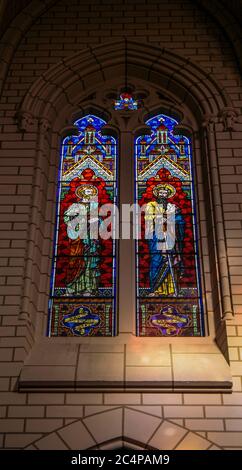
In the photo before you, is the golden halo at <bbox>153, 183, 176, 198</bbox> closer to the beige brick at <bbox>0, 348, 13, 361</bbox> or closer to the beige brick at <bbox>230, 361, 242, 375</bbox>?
the beige brick at <bbox>230, 361, 242, 375</bbox>

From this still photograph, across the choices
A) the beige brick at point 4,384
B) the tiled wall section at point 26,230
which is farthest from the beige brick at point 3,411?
the beige brick at point 4,384

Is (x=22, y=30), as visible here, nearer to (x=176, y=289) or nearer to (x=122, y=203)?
(x=122, y=203)

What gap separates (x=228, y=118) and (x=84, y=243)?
2444 mm

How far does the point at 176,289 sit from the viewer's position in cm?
898

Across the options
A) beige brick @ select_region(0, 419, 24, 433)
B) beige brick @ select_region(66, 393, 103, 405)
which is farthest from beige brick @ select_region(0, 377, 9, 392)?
beige brick @ select_region(66, 393, 103, 405)

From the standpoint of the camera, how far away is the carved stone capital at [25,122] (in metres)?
10.0

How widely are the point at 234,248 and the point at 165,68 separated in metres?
3.21

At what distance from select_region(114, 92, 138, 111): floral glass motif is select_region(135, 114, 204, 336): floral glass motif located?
1.00 ft

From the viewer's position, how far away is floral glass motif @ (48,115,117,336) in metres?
8.74

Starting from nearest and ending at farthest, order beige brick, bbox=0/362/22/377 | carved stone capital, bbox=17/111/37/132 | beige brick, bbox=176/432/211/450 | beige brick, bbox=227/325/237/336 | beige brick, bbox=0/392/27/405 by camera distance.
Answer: beige brick, bbox=176/432/211/450 < beige brick, bbox=0/392/27/405 < beige brick, bbox=0/362/22/377 < beige brick, bbox=227/325/237/336 < carved stone capital, bbox=17/111/37/132

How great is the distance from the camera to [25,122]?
1006cm

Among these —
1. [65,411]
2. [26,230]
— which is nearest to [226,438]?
[65,411]

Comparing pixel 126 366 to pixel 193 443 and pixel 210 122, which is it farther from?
pixel 210 122
